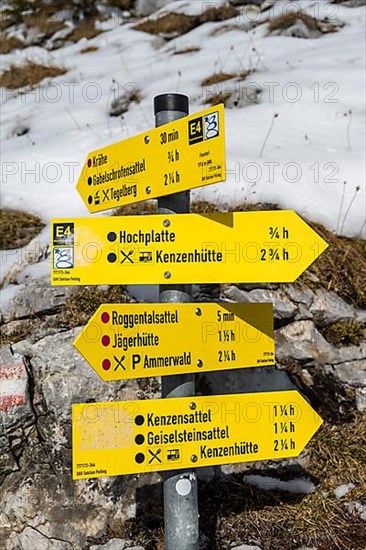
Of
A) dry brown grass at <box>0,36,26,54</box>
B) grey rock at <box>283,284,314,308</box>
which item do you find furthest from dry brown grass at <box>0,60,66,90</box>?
grey rock at <box>283,284,314,308</box>

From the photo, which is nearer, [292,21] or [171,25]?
[292,21]

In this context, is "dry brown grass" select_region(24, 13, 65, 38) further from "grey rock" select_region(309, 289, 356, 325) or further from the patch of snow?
the patch of snow

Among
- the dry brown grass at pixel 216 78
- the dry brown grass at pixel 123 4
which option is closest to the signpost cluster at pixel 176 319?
the dry brown grass at pixel 216 78

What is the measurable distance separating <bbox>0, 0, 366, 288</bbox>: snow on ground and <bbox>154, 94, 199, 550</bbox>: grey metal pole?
2461 mm

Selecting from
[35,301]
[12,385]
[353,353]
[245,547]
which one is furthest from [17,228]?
[245,547]

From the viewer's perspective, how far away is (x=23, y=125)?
8.06m

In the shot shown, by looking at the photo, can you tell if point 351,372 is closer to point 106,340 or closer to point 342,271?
point 342,271

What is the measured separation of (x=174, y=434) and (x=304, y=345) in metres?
1.87

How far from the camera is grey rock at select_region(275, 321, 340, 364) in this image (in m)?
4.42

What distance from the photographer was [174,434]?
2820 mm

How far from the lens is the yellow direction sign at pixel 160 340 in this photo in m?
2.78

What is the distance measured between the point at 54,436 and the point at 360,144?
4094 mm

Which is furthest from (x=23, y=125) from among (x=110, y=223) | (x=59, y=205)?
(x=110, y=223)

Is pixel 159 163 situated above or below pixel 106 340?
above
